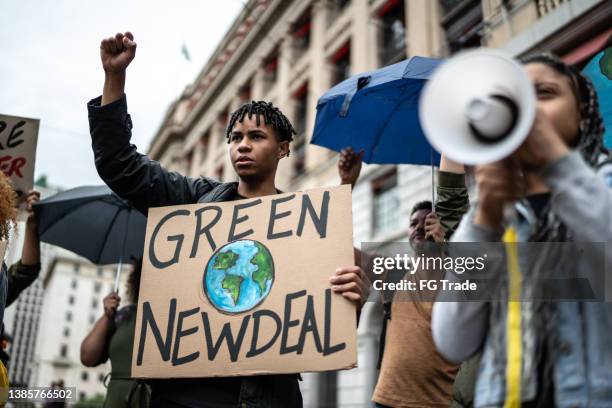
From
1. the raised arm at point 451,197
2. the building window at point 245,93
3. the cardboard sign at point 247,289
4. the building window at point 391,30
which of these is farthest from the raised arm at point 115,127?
the building window at point 245,93

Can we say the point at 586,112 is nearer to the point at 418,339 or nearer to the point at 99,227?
Result: the point at 418,339

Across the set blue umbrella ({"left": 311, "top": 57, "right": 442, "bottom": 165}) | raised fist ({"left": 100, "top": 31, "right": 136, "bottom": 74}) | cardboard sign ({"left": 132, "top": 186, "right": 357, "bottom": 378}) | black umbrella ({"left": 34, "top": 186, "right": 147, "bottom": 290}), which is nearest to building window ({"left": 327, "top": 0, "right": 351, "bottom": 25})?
black umbrella ({"left": 34, "top": 186, "right": 147, "bottom": 290})

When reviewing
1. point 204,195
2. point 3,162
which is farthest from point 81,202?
point 204,195

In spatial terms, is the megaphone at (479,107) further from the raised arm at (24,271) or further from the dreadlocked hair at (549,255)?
the raised arm at (24,271)

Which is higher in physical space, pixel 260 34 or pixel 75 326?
pixel 260 34

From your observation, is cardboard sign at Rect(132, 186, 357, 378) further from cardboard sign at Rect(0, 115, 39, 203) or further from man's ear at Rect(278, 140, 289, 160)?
cardboard sign at Rect(0, 115, 39, 203)

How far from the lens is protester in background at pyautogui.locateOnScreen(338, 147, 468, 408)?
2631 mm

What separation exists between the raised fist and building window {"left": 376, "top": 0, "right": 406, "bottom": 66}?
1124 centimetres

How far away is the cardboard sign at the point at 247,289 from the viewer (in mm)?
1839

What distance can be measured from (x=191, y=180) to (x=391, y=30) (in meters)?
12.0

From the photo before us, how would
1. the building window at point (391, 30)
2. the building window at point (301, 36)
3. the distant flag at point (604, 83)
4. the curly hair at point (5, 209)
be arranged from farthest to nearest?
the building window at point (301, 36) < the building window at point (391, 30) < the distant flag at point (604, 83) < the curly hair at point (5, 209)

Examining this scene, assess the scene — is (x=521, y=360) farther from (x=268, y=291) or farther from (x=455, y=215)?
(x=455, y=215)

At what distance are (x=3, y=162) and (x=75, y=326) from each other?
272 ft

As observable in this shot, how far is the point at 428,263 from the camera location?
5.98 feet
